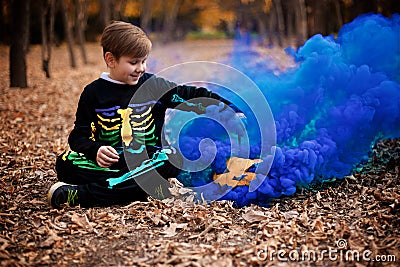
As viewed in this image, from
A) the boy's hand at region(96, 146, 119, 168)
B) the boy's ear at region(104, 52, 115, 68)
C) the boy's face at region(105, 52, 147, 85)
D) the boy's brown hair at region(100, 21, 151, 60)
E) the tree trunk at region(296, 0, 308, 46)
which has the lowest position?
the boy's hand at region(96, 146, 119, 168)

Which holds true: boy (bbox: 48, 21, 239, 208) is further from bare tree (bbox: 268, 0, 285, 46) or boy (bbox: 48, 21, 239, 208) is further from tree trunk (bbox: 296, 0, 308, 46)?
bare tree (bbox: 268, 0, 285, 46)

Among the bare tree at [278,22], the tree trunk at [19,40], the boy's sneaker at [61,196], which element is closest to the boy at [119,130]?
the boy's sneaker at [61,196]

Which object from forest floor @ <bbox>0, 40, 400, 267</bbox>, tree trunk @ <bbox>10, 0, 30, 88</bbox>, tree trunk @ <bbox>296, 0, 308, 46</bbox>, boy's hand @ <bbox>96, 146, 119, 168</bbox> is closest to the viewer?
forest floor @ <bbox>0, 40, 400, 267</bbox>

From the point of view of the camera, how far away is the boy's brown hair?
2748 millimetres

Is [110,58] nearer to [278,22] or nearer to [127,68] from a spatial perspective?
[127,68]

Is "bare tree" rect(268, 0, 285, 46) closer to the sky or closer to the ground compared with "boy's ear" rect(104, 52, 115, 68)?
closer to the sky

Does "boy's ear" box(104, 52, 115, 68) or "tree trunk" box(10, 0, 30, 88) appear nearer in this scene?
"boy's ear" box(104, 52, 115, 68)

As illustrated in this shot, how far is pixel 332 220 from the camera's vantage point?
8.20ft

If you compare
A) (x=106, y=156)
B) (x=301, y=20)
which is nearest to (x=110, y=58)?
(x=106, y=156)

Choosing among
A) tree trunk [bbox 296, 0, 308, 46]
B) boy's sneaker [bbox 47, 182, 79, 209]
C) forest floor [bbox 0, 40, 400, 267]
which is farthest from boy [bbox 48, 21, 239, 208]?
tree trunk [bbox 296, 0, 308, 46]

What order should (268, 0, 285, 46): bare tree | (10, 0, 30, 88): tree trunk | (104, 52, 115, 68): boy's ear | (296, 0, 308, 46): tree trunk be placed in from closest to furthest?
1. (104, 52, 115, 68): boy's ear
2. (10, 0, 30, 88): tree trunk
3. (296, 0, 308, 46): tree trunk
4. (268, 0, 285, 46): bare tree

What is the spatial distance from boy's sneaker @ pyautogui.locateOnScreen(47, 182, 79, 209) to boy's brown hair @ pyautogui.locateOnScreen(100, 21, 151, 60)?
0.85m

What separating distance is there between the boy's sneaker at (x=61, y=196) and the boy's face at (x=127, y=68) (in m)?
0.75

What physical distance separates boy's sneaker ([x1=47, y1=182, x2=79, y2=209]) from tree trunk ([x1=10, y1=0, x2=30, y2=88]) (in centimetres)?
523
